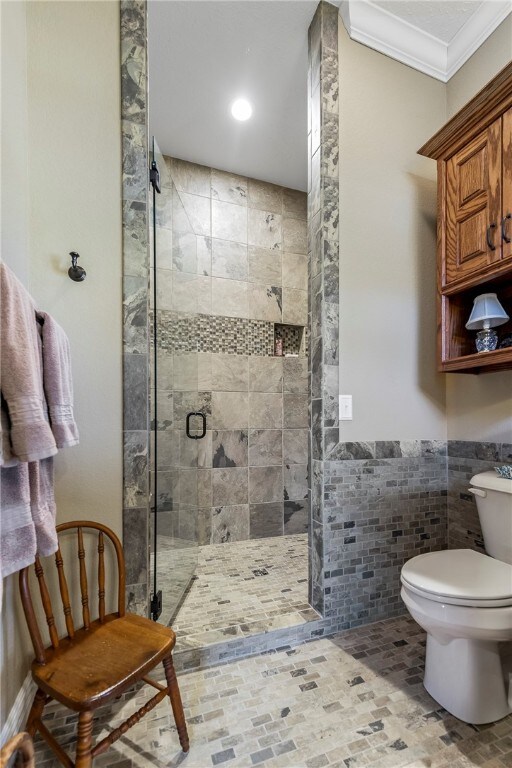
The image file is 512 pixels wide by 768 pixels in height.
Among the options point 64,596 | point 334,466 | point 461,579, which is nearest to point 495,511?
point 461,579

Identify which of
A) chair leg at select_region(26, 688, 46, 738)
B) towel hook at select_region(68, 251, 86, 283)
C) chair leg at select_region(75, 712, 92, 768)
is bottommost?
chair leg at select_region(26, 688, 46, 738)

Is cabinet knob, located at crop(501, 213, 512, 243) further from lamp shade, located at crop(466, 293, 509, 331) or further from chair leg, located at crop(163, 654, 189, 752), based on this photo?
chair leg, located at crop(163, 654, 189, 752)

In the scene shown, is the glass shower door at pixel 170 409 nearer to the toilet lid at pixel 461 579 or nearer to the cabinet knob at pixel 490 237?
the toilet lid at pixel 461 579

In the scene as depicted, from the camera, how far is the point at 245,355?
2.84 meters

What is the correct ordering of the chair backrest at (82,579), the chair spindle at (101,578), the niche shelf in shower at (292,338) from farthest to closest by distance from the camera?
the niche shelf in shower at (292,338), the chair spindle at (101,578), the chair backrest at (82,579)

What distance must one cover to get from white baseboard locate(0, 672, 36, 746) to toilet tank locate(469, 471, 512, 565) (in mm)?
1814

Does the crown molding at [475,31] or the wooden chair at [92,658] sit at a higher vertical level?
the crown molding at [475,31]

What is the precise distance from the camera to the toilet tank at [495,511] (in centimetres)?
146

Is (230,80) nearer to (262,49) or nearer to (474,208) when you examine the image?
(262,49)

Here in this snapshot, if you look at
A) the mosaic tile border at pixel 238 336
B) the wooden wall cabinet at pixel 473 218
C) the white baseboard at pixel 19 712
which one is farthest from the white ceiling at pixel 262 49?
the white baseboard at pixel 19 712

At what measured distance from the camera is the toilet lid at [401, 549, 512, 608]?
1.17m

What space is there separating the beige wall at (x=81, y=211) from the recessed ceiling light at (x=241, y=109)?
3.07ft

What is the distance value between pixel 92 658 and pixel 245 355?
6.86 ft

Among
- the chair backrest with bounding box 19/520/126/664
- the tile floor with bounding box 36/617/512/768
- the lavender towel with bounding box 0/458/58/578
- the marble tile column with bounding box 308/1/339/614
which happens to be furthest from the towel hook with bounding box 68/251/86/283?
the tile floor with bounding box 36/617/512/768
